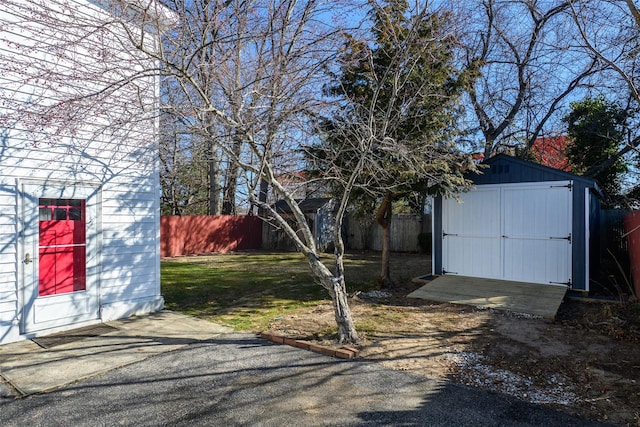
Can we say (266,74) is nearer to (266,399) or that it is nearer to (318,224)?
(266,399)

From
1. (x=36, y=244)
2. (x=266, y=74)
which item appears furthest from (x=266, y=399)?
(x=266, y=74)

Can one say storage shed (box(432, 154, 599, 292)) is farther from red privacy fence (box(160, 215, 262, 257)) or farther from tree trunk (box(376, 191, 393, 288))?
red privacy fence (box(160, 215, 262, 257))

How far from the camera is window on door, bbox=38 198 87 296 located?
4820 mm

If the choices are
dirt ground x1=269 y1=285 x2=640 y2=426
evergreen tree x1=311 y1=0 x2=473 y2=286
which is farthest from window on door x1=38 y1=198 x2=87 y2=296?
evergreen tree x1=311 y1=0 x2=473 y2=286

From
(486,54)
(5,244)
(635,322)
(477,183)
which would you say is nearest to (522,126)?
(486,54)

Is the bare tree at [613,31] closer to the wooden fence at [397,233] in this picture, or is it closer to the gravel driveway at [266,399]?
the gravel driveway at [266,399]

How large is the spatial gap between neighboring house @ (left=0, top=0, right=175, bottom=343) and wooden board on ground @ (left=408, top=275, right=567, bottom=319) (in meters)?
Answer: 4.81

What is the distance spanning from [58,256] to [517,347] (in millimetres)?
5664

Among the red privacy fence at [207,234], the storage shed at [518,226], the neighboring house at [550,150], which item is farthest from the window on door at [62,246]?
the neighboring house at [550,150]

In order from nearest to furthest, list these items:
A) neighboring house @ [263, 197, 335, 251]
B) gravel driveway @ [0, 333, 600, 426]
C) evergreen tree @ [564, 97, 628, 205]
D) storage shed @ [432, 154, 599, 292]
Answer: gravel driveway @ [0, 333, 600, 426], storage shed @ [432, 154, 599, 292], evergreen tree @ [564, 97, 628, 205], neighboring house @ [263, 197, 335, 251]

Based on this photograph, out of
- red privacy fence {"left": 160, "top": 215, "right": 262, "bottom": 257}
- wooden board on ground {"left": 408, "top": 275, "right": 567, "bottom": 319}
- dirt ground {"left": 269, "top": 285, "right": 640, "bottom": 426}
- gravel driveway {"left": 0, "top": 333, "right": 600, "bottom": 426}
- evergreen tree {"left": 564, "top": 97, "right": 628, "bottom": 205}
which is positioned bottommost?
gravel driveway {"left": 0, "top": 333, "right": 600, "bottom": 426}

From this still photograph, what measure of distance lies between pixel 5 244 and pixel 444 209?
7.64 meters

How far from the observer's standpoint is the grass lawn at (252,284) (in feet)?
20.6

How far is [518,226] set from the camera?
7727 mm
